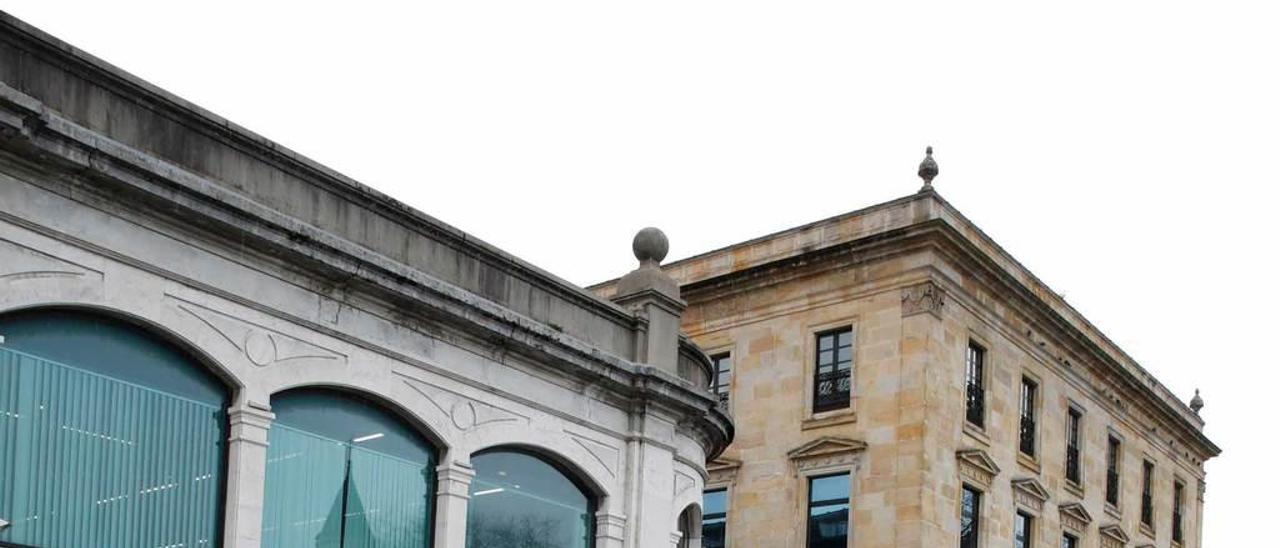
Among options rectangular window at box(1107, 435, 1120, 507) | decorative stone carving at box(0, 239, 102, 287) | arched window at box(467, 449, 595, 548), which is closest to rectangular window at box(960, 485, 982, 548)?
rectangular window at box(1107, 435, 1120, 507)

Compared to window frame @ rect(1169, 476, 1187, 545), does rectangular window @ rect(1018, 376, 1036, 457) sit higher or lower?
higher

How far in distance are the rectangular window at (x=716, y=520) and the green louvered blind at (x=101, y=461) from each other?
2106cm

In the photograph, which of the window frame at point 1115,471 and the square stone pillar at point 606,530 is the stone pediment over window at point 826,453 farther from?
the square stone pillar at point 606,530

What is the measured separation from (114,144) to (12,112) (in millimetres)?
996

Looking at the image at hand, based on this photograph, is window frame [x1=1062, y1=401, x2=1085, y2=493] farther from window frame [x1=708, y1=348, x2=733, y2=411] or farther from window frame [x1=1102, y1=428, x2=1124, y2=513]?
window frame [x1=708, y1=348, x2=733, y2=411]

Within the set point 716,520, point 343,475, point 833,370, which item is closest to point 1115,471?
point 833,370

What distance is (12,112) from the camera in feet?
44.9

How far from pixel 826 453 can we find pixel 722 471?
9.18 feet

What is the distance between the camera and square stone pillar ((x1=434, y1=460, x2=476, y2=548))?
58.2 feet

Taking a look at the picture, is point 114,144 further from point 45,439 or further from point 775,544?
point 775,544

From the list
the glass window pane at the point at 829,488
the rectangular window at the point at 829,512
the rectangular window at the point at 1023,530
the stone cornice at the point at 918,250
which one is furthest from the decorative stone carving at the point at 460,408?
the rectangular window at the point at 1023,530

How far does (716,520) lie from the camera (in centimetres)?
3591

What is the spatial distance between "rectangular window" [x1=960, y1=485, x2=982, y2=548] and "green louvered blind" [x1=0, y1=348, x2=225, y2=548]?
21089mm

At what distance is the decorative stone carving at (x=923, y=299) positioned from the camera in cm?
3347
